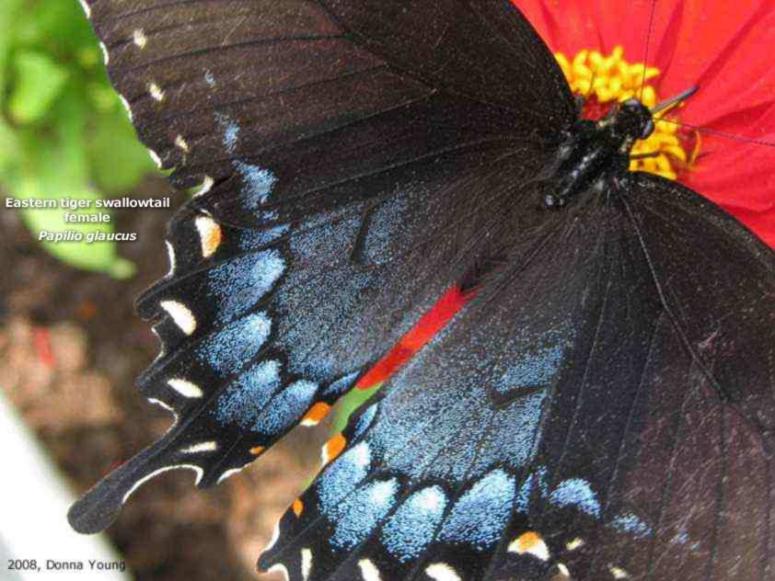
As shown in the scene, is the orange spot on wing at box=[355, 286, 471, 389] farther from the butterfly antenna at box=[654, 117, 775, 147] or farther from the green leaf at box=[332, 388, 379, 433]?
the butterfly antenna at box=[654, 117, 775, 147]

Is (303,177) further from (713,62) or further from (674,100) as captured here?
(713,62)

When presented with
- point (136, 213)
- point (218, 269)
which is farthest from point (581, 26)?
point (136, 213)

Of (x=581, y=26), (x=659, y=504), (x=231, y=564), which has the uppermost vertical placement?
(x=581, y=26)

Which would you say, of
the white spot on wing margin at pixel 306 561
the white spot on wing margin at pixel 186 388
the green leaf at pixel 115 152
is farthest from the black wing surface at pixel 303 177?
the green leaf at pixel 115 152

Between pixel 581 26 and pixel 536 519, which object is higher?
pixel 581 26

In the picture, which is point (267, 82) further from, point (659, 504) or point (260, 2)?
point (659, 504)

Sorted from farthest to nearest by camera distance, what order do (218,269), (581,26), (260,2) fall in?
(581,26)
(218,269)
(260,2)
